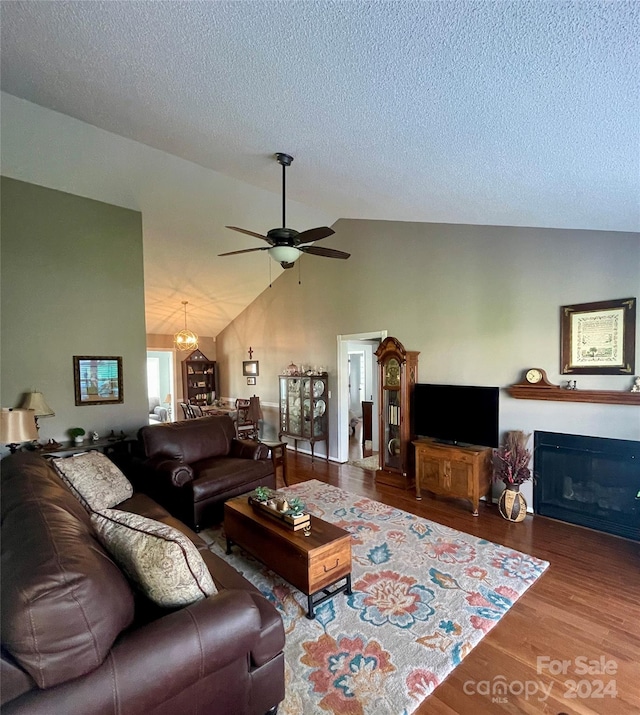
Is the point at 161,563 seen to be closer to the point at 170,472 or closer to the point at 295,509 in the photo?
the point at 295,509

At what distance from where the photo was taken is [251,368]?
783 centimetres

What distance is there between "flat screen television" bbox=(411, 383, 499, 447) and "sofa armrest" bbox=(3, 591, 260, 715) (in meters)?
3.22

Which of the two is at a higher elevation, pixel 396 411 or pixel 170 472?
pixel 396 411

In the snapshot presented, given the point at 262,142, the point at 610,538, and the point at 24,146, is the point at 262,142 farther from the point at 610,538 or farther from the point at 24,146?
the point at 610,538

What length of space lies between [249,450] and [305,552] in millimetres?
2178

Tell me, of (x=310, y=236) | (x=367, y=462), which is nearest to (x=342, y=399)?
(x=367, y=462)

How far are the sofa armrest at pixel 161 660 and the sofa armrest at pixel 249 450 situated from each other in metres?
2.76

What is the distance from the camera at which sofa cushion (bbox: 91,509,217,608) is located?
1.42m

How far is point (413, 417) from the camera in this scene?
463cm

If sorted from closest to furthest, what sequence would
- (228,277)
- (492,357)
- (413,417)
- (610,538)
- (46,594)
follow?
(46,594)
(610,538)
(492,357)
(413,417)
(228,277)

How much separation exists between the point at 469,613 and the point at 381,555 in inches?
32.6

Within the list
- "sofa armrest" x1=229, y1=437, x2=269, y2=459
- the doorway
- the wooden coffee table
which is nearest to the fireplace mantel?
the wooden coffee table

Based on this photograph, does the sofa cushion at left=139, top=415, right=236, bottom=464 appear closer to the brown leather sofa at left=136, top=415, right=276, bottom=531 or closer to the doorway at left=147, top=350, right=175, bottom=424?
the brown leather sofa at left=136, top=415, right=276, bottom=531

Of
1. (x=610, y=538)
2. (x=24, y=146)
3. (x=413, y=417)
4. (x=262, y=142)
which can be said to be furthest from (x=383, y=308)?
(x=24, y=146)
